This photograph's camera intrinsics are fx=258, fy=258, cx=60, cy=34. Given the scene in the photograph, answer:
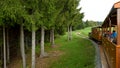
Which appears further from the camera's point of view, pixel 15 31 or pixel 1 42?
pixel 15 31

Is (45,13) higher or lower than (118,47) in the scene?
higher

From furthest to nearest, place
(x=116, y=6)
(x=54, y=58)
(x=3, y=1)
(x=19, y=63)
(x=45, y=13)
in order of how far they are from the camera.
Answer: (x=19, y=63) → (x=54, y=58) → (x=45, y=13) → (x=3, y=1) → (x=116, y=6)

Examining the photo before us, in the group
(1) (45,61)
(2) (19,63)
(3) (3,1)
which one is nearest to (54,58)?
(1) (45,61)

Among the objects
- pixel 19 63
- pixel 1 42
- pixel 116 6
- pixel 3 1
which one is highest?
pixel 3 1

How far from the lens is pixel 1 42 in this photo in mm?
27500

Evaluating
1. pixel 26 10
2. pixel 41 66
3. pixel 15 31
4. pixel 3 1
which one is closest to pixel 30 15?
pixel 26 10

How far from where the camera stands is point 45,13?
19.3 meters

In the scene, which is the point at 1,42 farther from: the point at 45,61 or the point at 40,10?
the point at 40,10

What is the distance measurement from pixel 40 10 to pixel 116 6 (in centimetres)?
1115

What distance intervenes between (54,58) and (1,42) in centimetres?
684

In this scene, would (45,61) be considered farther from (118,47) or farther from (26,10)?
(118,47)

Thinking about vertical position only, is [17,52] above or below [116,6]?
below

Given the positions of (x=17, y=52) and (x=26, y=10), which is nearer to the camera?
(x=26, y=10)

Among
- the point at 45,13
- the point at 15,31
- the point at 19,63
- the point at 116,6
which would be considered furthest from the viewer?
the point at 15,31
